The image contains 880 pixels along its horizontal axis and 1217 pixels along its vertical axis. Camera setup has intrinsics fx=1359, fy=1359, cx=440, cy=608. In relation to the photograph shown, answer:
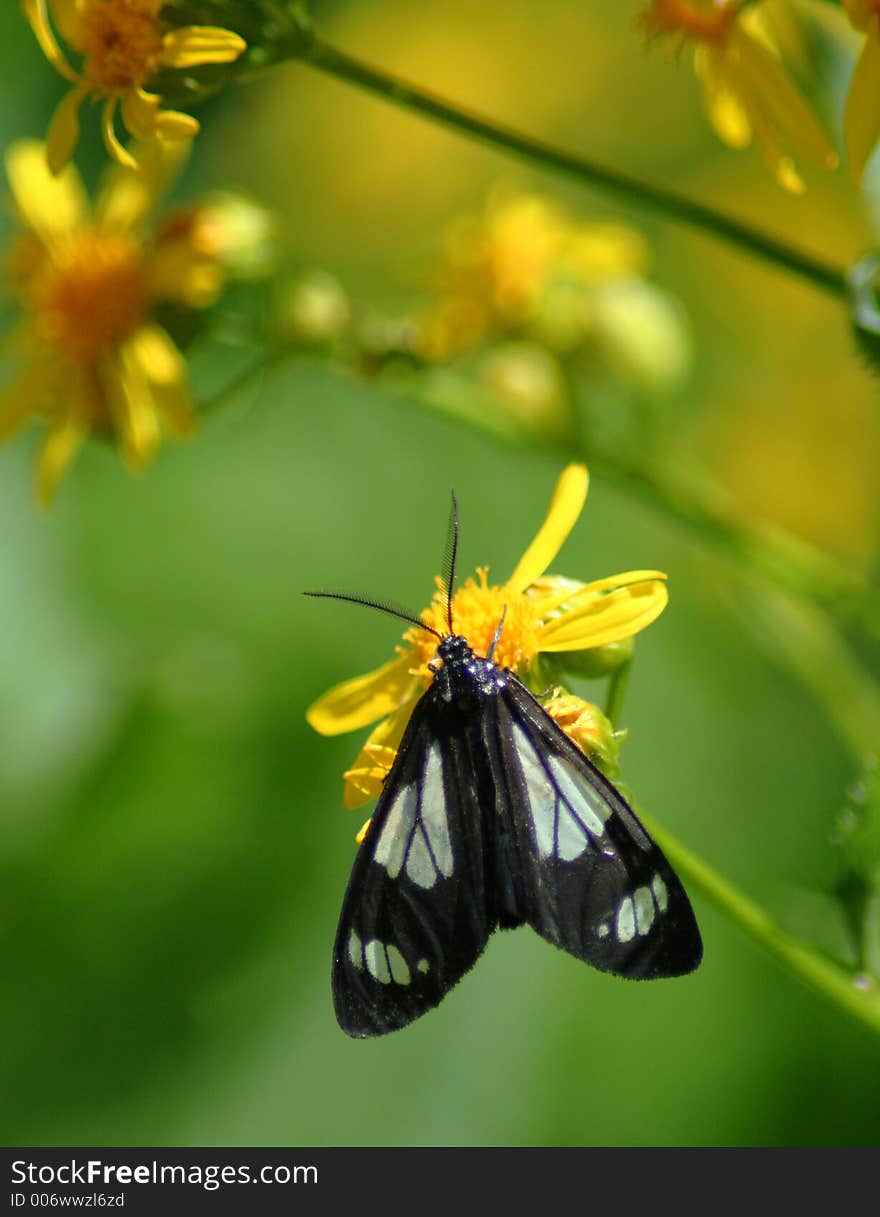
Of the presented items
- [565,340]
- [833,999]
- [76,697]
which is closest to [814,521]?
[565,340]

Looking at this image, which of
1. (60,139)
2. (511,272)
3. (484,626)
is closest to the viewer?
(60,139)

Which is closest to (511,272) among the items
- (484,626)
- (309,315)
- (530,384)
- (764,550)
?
(530,384)

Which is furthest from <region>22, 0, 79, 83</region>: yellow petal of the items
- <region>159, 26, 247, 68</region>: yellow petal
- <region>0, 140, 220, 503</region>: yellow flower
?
<region>0, 140, 220, 503</region>: yellow flower

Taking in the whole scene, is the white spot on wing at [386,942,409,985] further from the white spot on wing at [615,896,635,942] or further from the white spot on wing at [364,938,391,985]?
the white spot on wing at [615,896,635,942]

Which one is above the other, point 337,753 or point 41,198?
point 41,198

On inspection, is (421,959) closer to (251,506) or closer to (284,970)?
(284,970)

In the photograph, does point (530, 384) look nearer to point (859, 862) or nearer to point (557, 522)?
point (557, 522)
